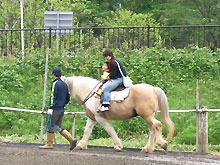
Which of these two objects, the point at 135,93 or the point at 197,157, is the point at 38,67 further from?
the point at 197,157

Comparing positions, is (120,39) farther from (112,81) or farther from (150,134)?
(150,134)

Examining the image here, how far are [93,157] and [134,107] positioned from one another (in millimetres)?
1483

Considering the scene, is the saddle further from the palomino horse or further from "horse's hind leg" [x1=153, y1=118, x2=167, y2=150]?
"horse's hind leg" [x1=153, y1=118, x2=167, y2=150]

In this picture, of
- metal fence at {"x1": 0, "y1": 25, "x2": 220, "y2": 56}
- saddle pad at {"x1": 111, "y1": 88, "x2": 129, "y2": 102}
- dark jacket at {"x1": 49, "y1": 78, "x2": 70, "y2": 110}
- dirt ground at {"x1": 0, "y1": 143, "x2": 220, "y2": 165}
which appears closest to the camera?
dirt ground at {"x1": 0, "y1": 143, "x2": 220, "y2": 165}

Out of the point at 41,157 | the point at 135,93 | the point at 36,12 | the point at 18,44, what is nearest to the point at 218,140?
the point at 135,93

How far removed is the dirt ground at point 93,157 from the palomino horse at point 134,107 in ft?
1.06

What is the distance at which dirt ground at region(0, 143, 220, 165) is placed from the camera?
8391mm

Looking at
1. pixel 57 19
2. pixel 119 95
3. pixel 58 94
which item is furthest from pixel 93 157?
pixel 57 19

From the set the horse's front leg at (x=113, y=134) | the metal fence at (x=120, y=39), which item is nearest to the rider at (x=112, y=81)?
the horse's front leg at (x=113, y=134)

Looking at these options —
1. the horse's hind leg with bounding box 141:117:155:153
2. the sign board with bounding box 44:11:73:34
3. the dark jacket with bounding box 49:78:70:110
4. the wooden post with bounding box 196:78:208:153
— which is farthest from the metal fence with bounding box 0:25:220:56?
the horse's hind leg with bounding box 141:117:155:153

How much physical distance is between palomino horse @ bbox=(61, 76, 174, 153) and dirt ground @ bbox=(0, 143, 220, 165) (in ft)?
1.06

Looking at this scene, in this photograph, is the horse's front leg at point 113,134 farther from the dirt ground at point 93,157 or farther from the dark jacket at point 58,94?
the dark jacket at point 58,94

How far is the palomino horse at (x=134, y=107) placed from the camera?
9.52 metres

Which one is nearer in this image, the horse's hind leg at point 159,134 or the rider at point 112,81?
the horse's hind leg at point 159,134
